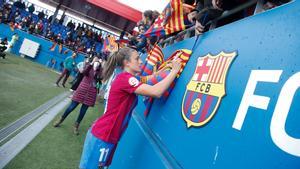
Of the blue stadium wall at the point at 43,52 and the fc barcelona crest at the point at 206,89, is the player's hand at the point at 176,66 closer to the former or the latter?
the fc barcelona crest at the point at 206,89

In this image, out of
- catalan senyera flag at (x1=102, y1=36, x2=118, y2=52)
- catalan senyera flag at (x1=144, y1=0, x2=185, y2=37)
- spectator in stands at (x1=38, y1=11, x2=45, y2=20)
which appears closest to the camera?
catalan senyera flag at (x1=144, y1=0, x2=185, y2=37)

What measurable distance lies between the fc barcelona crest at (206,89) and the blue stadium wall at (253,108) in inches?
1.7

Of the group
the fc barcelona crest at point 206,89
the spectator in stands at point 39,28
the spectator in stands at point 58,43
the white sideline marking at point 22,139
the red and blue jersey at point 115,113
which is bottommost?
the white sideline marking at point 22,139

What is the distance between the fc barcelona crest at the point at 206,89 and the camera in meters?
1.66

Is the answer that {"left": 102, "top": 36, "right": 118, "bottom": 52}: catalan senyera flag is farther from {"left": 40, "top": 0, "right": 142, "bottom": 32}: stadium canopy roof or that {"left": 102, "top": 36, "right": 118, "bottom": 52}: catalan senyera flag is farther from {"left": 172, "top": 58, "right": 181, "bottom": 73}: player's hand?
{"left": 172, "top": 58, "right": 181, "bottom": 73}: player's hand

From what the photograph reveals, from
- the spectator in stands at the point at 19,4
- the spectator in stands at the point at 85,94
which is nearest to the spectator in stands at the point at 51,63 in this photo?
the spectator in stands at the point at 19,4

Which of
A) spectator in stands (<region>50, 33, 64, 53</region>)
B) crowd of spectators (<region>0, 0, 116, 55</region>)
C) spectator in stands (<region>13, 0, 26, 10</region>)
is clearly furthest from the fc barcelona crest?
spectator in stands (<region>13, 0, 26, 10</region>)

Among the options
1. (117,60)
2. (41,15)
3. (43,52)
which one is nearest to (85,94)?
(117,60)

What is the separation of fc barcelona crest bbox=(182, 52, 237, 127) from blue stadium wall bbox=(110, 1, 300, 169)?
44 millimetres

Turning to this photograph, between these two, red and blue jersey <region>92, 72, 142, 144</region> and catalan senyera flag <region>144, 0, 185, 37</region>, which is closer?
red and blue jersey <region>92, 72, 142, 144</region>

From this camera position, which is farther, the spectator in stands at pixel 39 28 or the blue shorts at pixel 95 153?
the spectator in stands at pixel 39 28

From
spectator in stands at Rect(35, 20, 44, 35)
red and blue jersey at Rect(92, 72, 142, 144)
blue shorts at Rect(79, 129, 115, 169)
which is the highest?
spectator in stands at Rect(35, 20, 44, 35)

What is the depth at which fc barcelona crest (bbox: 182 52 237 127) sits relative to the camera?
166 cm

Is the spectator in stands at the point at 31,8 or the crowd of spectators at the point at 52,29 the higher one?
the spectator in stands at the point at 31,8
